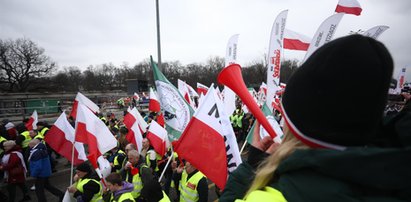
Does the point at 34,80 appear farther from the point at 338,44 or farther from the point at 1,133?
the point at 338,44

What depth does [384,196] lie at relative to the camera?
0.74 m

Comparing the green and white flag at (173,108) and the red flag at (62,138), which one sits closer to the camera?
the green and white flag at (173,108)

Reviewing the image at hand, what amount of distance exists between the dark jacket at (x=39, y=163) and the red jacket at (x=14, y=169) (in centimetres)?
43

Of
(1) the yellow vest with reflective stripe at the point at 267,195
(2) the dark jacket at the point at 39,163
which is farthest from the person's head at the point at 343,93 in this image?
(2) the dark jacket at the point at 39,163

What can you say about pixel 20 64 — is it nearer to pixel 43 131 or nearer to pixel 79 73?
pixel 79 73

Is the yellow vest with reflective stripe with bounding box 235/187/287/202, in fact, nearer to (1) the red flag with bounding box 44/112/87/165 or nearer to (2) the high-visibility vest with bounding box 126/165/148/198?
(2) the high-visibility vest with bounding box 126/165/148/198

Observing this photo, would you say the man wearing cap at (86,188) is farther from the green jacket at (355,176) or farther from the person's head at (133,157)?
the green jacket at (355,176)

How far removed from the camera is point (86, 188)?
12.9 ft

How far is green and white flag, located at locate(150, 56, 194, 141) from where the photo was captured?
4.96 metres

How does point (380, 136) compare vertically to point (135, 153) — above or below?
above

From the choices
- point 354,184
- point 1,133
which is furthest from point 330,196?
point 1,133

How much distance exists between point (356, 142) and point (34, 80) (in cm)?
6446

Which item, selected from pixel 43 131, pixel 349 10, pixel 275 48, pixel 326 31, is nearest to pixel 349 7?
pixel 349 10

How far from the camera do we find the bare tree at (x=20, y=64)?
48375mm
